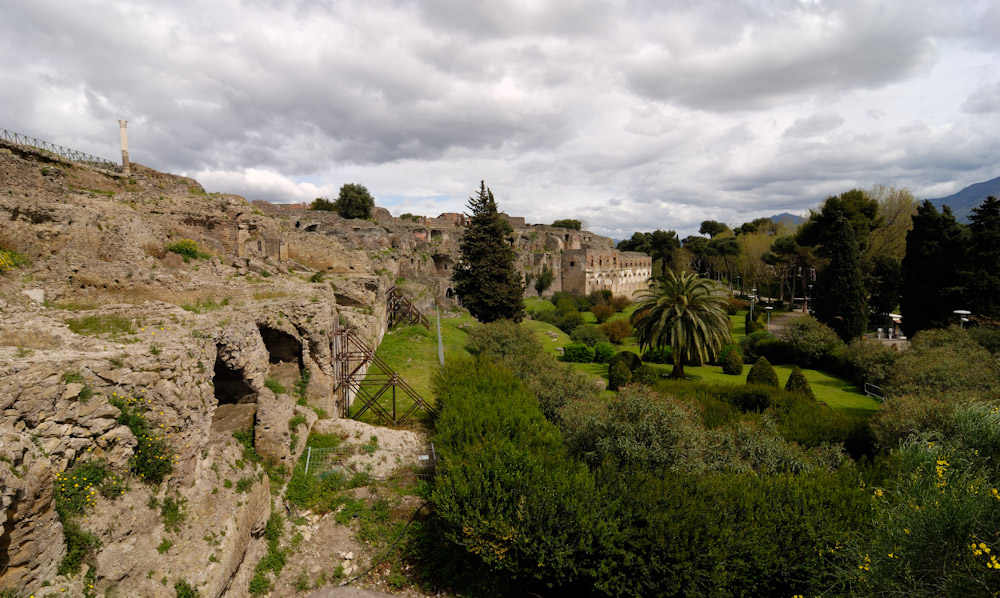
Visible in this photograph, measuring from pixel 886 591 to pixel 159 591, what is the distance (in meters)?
8.94

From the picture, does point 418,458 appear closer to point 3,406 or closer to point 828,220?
point 3,406

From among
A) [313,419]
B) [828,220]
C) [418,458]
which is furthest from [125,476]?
[828,220]

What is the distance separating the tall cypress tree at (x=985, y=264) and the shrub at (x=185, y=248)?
38.5 meters

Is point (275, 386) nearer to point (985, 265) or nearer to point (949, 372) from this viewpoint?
point (949, 372)

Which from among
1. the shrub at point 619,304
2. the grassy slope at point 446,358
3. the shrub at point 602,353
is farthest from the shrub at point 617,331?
the shrub at point 619,304

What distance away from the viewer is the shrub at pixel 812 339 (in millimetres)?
27297

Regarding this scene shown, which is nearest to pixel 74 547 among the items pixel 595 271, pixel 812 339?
pixel 812 339

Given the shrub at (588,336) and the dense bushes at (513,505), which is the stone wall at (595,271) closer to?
the shrub at (588,336)

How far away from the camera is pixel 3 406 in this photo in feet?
17.0

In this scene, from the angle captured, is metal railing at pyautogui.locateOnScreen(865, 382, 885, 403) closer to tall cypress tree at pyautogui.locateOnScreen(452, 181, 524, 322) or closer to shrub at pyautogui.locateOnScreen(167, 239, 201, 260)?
tall cypress tree at pyautogui.locateOnScreen(452, 181, 524, 322)

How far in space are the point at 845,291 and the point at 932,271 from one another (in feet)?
14.8

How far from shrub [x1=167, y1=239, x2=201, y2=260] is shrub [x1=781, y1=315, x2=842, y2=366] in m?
31.7

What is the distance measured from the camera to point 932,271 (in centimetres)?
2792

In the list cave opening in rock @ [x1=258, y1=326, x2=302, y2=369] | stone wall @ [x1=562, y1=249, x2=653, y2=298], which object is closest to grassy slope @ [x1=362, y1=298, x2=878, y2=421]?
cave opening in rock @ [x1=258, y1=326, x2=302, y2=369]
